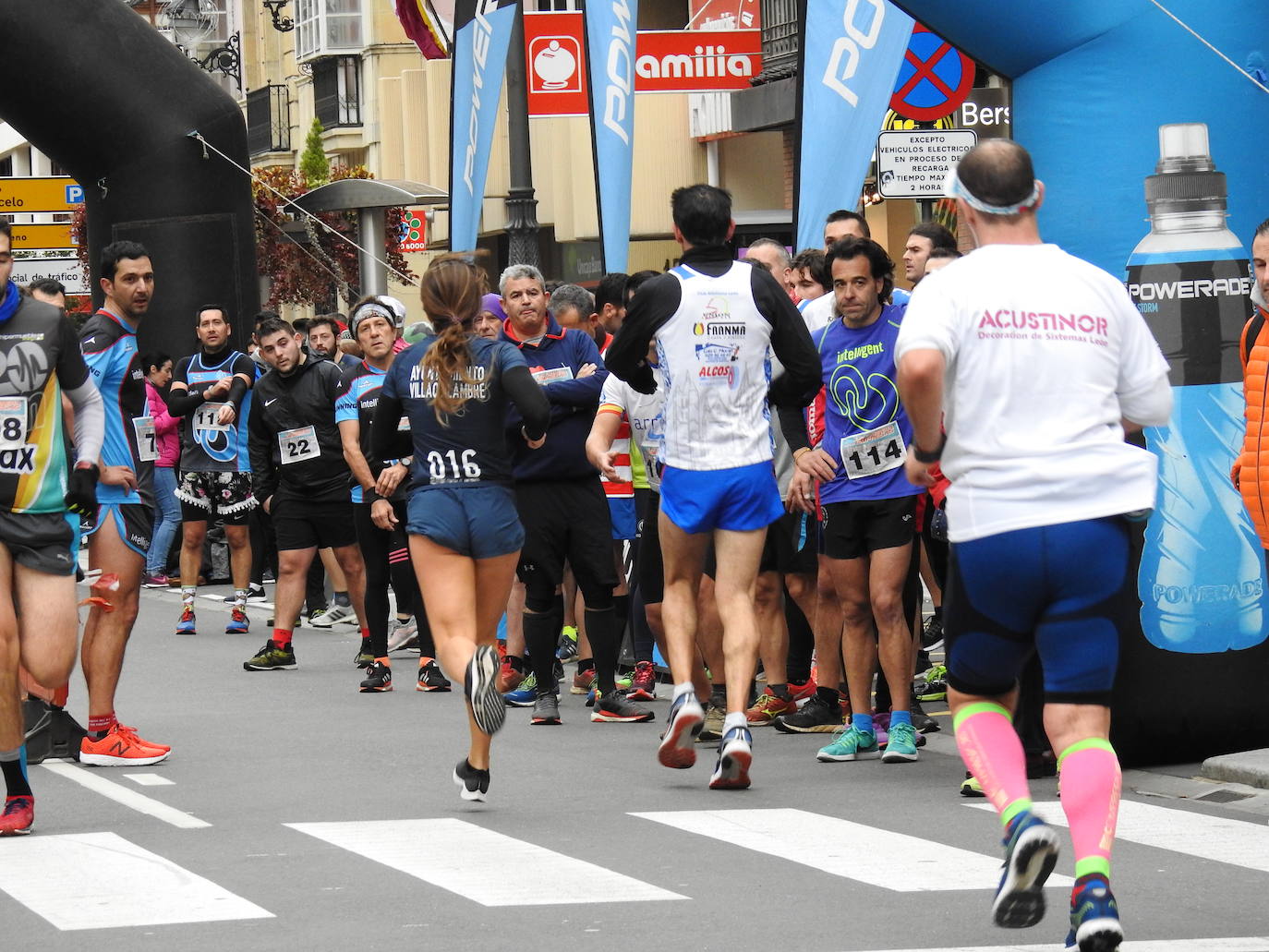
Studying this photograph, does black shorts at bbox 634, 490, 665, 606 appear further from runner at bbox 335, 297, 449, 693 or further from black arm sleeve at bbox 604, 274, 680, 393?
runner at bbox 335, 297, 449, 693

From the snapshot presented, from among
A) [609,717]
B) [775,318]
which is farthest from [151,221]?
[775,318]

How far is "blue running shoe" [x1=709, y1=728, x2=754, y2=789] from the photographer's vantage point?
330 inches

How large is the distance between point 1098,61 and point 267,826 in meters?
4.08

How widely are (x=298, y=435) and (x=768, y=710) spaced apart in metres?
4.38

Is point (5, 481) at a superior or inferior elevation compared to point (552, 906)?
superior

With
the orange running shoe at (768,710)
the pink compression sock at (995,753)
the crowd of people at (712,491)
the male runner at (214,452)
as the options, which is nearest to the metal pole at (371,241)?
the male runner at (214,452)

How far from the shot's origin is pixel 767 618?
10477mm

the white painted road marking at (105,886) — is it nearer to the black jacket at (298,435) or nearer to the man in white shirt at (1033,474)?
the man in white shirt at (1033,474)

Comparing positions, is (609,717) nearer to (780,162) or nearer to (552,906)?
(552,906)

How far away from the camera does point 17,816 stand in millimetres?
7770

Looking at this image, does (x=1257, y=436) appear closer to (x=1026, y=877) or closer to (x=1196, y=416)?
(x=1196, y=416)

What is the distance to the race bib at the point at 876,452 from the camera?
9211 millimetres

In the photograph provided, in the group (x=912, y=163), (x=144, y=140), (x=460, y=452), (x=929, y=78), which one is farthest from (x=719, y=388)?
(x=144, y=140)

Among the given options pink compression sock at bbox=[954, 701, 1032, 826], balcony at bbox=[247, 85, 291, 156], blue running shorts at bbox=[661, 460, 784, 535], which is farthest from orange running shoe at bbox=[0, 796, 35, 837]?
balcony at bbox=[247, 85, 291, 156]
